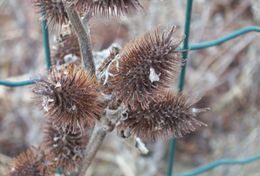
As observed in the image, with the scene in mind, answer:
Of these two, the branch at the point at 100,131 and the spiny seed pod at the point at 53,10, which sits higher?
the spiny seed pod at the point at 53,10

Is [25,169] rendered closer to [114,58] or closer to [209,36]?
[114,58]

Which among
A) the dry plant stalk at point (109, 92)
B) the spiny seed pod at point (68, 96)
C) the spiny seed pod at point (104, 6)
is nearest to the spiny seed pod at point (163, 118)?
the dry plant stalk at point (109, 92)

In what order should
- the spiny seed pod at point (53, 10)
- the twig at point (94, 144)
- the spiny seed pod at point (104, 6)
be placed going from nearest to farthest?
1. the spiny seed pod at point (104, 6)
2. the spiny seed pod at point (53, 10)
3. the twig at point (94, 144)

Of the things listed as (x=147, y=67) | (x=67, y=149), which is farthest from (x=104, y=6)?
(x=67, y=149)

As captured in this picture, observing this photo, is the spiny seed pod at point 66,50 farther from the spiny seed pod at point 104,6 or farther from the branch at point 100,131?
the spiny seed pod at point 104,6

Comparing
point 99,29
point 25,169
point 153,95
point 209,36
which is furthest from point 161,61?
point 99,29

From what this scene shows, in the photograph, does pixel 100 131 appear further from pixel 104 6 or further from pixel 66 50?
pixel 104 6

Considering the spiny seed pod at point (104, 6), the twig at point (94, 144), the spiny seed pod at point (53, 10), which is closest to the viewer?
the spiny seed pod at point (104, 6)
